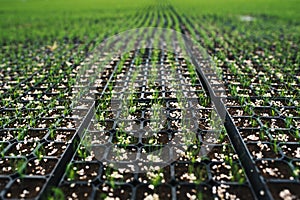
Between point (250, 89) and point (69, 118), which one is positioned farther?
point (250, 89)

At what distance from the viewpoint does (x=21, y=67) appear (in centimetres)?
419

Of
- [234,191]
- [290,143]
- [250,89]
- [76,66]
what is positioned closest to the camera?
[234,191]

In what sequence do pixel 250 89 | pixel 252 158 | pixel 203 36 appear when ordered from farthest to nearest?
pixel 203 36, pixel 250 89, pixel 252 158

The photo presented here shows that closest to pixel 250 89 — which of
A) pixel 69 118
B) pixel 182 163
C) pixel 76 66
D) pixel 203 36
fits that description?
pixel 182 163

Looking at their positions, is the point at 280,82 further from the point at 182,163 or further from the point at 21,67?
the point at 21,67

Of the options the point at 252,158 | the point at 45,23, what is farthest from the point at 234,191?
the point at 45,23

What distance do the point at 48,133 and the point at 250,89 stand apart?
7.05 ft

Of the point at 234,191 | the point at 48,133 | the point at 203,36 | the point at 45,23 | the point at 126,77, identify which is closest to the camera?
the point at 234,191

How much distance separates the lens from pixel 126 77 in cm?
366

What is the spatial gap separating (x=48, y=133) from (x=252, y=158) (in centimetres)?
160

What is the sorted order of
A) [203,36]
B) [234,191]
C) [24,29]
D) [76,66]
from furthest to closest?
1. [24,29]
2. [203,36]
3. [76,66]
4. [234,191]

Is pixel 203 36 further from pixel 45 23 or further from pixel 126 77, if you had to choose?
pixel 45 23

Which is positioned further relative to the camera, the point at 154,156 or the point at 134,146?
the point at 134,146

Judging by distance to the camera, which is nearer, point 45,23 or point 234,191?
point 234,191
